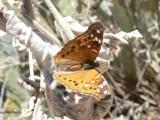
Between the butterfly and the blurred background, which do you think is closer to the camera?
the butterfly

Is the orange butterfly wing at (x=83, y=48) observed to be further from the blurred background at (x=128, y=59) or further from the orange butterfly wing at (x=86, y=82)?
the blurred background at (x=128, y=59)

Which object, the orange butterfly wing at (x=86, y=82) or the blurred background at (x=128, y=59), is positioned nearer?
the orange butterfly wing at (x=86, y=82)

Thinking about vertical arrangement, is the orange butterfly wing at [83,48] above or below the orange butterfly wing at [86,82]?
above

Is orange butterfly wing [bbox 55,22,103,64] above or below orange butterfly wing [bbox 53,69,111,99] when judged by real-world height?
above

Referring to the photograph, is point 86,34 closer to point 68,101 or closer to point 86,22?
point 68,101

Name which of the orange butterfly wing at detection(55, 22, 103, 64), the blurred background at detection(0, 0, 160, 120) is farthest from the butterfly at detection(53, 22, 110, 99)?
the blurred background at detection(0, 0, 160, 120)

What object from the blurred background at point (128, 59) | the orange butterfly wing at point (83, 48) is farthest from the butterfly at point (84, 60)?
the blurred background at point (128, 59)

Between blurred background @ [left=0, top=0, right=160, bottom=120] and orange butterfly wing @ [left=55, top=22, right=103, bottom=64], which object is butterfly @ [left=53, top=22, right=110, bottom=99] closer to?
orange butterfly wing @ [left=55, top=22, right=103, bottom=64]
